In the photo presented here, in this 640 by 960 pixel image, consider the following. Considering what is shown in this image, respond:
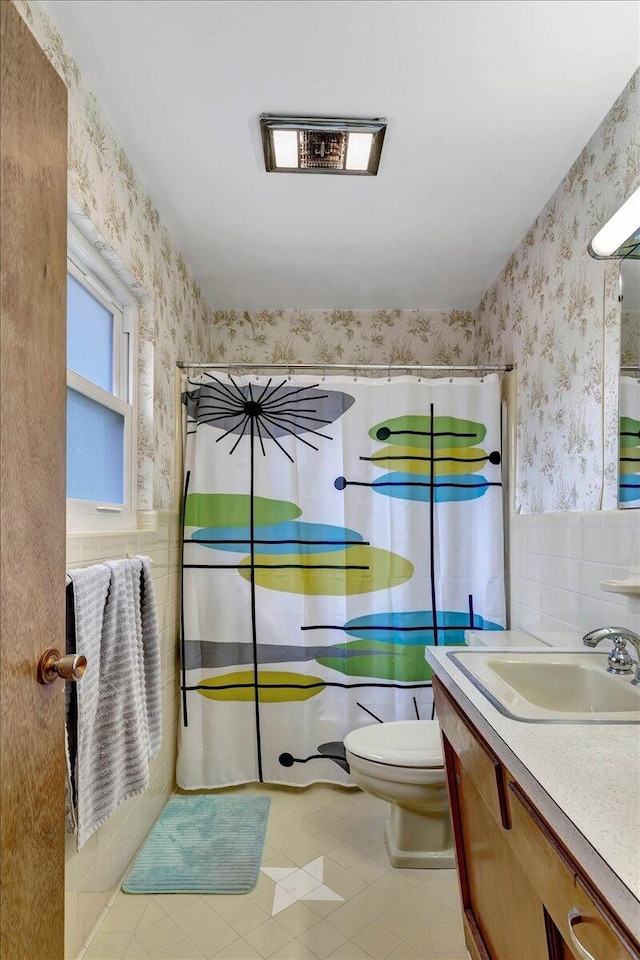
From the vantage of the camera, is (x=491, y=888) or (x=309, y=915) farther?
(x=309, y=915)

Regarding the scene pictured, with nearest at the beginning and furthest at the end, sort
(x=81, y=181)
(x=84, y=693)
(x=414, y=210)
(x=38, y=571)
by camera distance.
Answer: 1. (x=38, y=571)
2. (x=84, y=693)
3. (x=81, y=181)
4. (x=414, y=210)

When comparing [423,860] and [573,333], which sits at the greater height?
[573,333]

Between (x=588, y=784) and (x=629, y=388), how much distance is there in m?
1.08

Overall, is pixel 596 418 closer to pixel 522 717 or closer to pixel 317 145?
pixel 522 717

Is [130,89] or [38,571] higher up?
[130,89]

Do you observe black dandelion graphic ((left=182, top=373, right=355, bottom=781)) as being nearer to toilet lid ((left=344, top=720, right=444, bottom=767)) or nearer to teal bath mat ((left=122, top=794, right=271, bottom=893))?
toilet lid ((left=344, top=720, right=444, bottom=767))

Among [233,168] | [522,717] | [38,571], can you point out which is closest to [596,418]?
[522,717]

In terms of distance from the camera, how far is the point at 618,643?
136cm

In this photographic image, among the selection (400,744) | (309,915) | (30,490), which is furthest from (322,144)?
(309,915)

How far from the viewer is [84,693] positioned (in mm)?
1404

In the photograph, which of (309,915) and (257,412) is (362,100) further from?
(309,915)

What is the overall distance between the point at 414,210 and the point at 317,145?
1.71 ft

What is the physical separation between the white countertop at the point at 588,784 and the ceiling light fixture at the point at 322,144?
156 cm

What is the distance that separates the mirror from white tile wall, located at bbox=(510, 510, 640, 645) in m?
0.08
